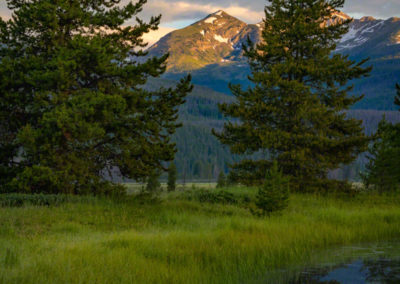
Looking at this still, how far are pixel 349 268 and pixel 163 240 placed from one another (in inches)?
176

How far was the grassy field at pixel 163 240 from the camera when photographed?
25.9ft

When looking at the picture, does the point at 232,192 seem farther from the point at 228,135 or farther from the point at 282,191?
the point at 282,191

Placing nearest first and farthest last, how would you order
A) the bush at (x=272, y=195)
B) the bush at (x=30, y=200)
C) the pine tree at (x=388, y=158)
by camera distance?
the bush at (x=272, y=195) < the bush at (x=30, y=200) < the pine tree at (x=388, y=158)

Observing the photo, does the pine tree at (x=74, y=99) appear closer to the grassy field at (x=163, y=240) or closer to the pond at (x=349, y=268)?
the grassy field at (x=163, y=240)

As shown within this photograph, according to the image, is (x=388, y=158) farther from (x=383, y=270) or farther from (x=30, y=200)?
(x=30, y=200)

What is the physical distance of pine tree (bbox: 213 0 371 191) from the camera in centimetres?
2389

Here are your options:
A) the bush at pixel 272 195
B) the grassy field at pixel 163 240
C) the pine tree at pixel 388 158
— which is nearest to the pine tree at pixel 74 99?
the grassy field at pixel 163 240

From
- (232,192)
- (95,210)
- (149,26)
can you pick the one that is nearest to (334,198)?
(232,192)

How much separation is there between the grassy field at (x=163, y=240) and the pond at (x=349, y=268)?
0.96ft

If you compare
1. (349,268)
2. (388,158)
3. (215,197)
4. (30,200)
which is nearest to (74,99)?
(30,200)

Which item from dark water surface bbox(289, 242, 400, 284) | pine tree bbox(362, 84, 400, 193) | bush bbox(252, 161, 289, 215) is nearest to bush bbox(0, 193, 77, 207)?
bush bbox(252, 161, 289, 215)

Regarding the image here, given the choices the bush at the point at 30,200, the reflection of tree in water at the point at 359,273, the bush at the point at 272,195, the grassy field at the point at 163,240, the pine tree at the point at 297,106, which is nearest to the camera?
the grassy field at the point at 163,240

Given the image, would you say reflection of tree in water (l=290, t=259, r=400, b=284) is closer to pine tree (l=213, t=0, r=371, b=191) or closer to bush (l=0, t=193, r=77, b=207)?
bush (l=0, t=193, r=77, b=207)

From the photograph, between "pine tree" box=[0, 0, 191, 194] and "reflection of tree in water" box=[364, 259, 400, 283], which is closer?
"reflection of tree in water" box=[364, 259, 400, 283]
